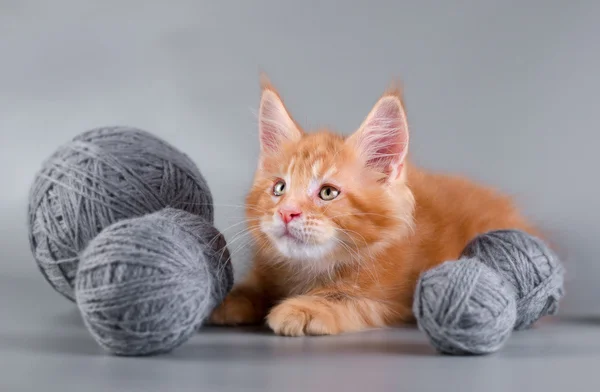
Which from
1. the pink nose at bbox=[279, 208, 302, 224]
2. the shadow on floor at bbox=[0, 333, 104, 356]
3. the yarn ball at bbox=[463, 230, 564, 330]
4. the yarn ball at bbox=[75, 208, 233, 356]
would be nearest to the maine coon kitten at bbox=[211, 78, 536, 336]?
the pink nose at bbox=[279, 208, 302, 224]

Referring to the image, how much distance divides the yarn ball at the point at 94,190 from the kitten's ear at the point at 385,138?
0.59 meters

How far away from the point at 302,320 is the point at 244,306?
0.31 m

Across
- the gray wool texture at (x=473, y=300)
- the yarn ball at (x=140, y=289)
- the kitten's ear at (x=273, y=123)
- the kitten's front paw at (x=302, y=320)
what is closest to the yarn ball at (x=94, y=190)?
the kitten's ear at (x=273, y=123)

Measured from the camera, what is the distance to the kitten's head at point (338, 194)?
2.38 m

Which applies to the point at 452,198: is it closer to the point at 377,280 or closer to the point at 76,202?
the point at 377,280

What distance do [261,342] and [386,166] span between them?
0.66 m

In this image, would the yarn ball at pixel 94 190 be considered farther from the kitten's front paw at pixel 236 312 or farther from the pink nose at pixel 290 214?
the pink nose at pixel 290 214

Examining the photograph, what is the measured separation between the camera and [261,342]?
7.62 feet

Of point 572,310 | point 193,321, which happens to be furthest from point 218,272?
point 572,310

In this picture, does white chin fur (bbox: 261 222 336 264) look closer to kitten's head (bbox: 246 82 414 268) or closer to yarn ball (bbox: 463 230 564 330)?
kitten's head (bbox: 246 82 414 268)

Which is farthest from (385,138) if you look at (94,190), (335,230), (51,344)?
(51,344)

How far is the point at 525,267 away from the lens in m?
2.40

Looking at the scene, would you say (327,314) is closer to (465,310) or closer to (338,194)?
(338,194)

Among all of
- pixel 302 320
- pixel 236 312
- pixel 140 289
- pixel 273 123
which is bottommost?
pixel 236 312
